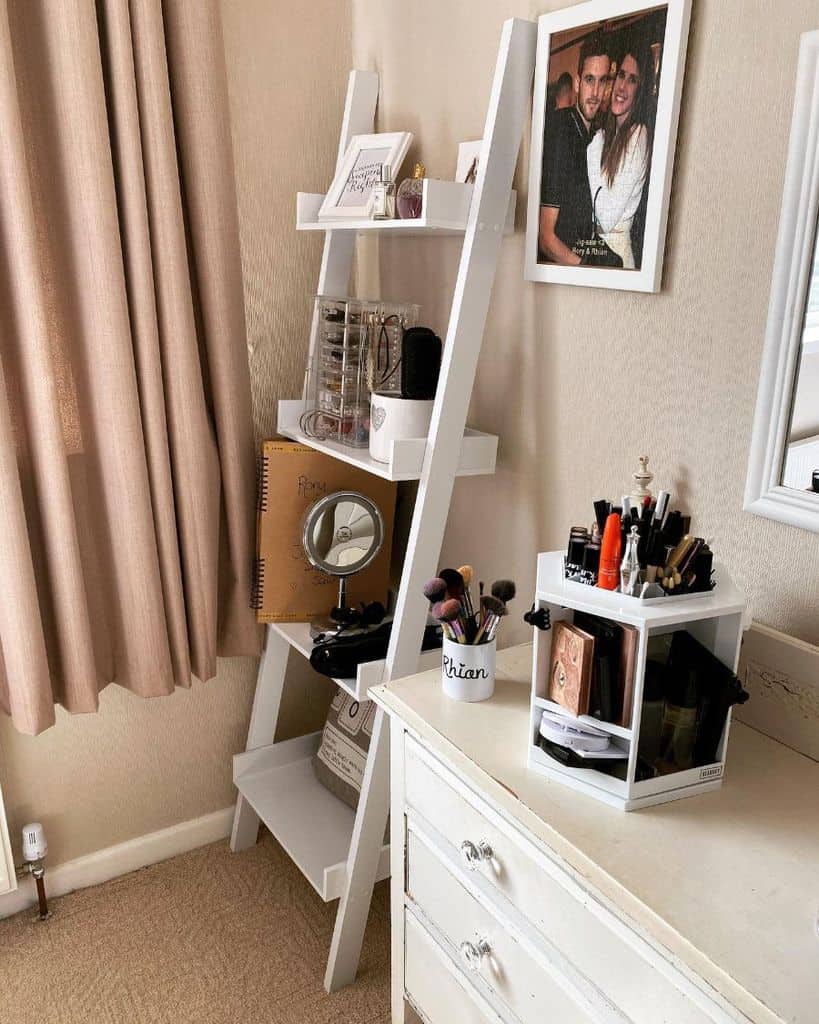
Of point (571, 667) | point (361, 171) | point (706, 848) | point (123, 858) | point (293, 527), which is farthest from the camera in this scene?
point (123, 858)

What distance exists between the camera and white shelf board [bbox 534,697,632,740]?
3.15ft

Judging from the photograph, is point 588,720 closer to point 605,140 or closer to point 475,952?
point 475,952

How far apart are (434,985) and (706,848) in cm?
52

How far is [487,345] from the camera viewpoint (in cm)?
157

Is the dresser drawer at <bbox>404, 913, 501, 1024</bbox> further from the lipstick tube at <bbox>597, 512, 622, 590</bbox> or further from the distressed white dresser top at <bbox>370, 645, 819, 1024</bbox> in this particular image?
the lipstick tube at <bbox>597, 512, 622, 590</bbox>

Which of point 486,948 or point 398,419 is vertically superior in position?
point 398,419

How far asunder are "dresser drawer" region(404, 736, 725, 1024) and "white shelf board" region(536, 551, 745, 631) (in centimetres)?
26

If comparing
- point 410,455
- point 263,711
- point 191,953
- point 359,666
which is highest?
point 410,455

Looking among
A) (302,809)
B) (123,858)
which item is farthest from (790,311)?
(123,858)

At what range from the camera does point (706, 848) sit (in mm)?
896

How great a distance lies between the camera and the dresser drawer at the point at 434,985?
1139 millimetres

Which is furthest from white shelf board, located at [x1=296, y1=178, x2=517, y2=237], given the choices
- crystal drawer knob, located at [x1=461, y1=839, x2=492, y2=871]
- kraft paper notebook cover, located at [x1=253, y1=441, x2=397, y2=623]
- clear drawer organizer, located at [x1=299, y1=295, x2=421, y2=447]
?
crystal drawer knob, located at [x1=461, y1=839, x2=492, y2=871]

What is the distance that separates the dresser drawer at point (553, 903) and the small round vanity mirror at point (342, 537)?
1.91 feet

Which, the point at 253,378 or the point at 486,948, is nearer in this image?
the point at 486,948
